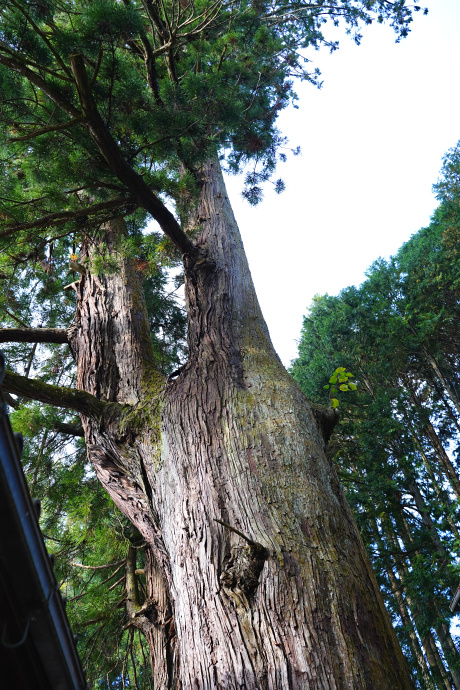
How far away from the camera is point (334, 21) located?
21.3 feet

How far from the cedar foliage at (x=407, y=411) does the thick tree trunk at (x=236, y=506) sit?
16.2 feet

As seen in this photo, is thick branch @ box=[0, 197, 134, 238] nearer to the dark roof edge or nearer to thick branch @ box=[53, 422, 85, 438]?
thick branch @ box=[53, 422, 85, 438]

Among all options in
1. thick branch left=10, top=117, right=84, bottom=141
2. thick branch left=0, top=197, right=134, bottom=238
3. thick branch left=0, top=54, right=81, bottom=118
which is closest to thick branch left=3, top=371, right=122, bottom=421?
thick branch left=0, top=197, right=134, bottom=238

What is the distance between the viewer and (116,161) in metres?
3.05

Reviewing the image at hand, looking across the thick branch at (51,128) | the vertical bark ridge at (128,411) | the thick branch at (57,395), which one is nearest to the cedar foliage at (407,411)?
the vertical bark ridge at (128,411)

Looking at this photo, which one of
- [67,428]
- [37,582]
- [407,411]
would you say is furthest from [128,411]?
[407,411]

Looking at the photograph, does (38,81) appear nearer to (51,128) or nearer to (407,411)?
(51,128)

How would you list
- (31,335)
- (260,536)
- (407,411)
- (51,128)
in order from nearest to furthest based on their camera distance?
1. (260,536)
2. (51,128)
3. (31,335)
4. (407,411)

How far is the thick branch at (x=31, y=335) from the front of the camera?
3.87 metres

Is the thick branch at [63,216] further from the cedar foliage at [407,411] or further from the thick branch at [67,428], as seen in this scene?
the cedar foliage at [407,411]

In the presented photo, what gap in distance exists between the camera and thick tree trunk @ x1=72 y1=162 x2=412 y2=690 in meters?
1.84

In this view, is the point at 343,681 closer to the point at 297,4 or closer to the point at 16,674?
the point at 16,674

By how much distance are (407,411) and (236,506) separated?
9.40m

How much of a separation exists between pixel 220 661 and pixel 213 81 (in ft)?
12.0
